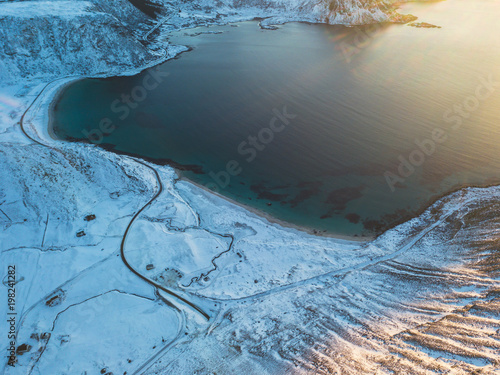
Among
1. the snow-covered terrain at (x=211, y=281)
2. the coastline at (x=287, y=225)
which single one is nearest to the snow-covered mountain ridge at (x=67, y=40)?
the snow-covered terrain at (x=211, y=281)

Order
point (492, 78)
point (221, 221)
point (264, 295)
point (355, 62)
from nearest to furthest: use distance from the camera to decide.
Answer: point (264, 295)
point (221, 221)
point (492, 78)
point (355, 62)

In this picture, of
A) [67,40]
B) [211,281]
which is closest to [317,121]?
[211,281]

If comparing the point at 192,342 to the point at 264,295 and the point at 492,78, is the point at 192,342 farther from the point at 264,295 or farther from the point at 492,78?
the point at 492,78

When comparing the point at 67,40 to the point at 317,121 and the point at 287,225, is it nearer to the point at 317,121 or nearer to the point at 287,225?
the point at 317,121

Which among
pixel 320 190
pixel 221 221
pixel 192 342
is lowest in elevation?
pixel 192 342

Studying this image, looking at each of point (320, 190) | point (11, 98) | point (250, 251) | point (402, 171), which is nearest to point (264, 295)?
point (250, 251)

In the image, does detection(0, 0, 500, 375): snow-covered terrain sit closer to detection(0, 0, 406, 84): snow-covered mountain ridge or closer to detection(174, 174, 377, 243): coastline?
detection(174, 174, 377, 243): coastline

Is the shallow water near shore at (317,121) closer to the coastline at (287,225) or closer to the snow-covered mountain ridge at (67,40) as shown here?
the coastline at (287,225)
